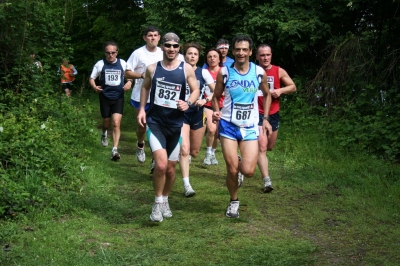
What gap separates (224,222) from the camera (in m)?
7.42

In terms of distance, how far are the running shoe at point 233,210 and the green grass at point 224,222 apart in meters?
0.13

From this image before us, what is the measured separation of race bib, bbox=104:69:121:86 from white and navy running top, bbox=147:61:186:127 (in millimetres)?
4157

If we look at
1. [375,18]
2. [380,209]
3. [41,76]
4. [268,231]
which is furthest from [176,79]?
[375,18]

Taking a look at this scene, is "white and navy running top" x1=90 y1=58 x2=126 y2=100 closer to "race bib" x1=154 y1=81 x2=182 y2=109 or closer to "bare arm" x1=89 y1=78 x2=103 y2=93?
"bare arm" x1=89 y1=78 x2=103 y2=93

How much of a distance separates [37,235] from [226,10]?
10151mm

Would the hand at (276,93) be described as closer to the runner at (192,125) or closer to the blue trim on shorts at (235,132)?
the runner at (192,125)

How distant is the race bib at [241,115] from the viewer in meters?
7.70

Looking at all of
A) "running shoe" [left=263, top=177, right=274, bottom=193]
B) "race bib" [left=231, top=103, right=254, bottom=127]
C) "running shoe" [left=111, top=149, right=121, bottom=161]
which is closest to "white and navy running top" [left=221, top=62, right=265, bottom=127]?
"race bib" [left=231, top=103, right=254, bottom=127]

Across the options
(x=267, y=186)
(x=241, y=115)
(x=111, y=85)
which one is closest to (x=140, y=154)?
(x=111, y=85)

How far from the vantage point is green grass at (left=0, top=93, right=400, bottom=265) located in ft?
20.1

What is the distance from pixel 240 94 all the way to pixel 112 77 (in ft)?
14.4

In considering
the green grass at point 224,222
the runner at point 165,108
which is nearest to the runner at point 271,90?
the green grass at point 224,222

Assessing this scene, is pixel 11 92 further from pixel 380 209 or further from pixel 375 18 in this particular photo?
pixel 375 18

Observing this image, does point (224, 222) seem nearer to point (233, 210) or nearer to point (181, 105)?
point (233, 210)
